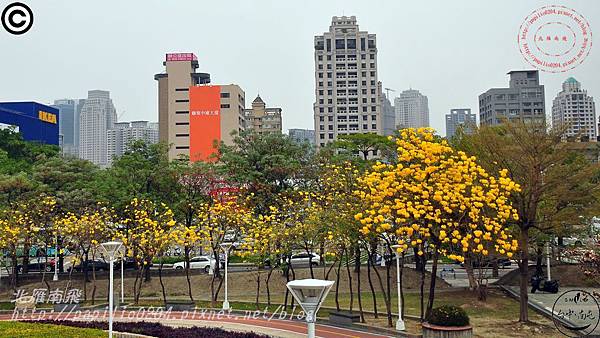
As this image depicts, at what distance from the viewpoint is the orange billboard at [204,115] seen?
78812 millimetres

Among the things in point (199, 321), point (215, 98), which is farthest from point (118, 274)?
point (215, 98)

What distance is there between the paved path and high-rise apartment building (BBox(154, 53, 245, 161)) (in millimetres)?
53535

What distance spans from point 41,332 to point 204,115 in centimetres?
6488

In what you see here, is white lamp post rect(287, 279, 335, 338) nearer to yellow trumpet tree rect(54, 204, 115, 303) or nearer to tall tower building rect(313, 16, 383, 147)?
yellow trumpet tree rect(54, 204, 115, 303)

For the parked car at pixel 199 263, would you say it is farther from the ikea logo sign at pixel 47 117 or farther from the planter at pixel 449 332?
the ikea logo sign at pixel 47 117

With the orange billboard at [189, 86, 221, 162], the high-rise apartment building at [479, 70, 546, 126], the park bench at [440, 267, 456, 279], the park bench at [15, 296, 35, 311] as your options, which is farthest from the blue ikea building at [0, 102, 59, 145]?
the high-rise apartment building at [479, 70, 546, 126]

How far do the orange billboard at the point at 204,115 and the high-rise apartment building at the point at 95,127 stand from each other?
90.4 metres

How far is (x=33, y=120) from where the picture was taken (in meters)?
59.6

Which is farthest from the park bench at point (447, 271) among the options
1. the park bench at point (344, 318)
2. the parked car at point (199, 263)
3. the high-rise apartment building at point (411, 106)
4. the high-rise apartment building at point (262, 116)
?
the high-rise apartment building at point (411, 106)

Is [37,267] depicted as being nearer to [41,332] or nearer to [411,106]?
[41,332]

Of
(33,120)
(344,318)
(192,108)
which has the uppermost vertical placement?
(192,108)

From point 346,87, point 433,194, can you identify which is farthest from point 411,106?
point 433,194

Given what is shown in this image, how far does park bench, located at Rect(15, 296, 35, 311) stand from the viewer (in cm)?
2378

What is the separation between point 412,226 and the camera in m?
15.8
